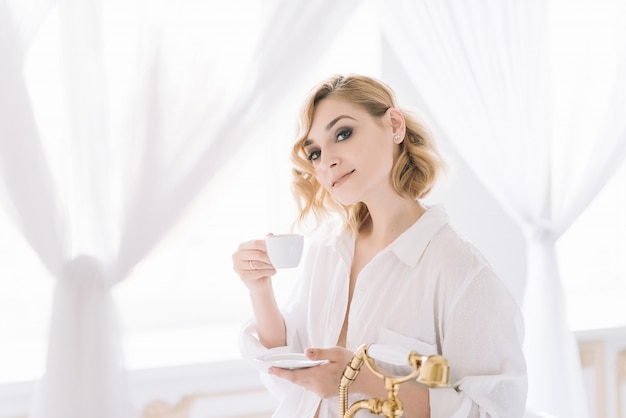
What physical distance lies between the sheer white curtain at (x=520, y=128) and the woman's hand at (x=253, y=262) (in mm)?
945

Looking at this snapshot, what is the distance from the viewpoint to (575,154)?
8.53 feet

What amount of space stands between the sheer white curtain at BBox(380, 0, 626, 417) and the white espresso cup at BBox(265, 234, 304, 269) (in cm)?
100

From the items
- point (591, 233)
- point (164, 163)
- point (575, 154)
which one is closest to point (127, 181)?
point (164, 163)

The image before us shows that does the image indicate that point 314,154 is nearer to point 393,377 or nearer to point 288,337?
point 288,337

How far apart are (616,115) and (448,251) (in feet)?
4.38

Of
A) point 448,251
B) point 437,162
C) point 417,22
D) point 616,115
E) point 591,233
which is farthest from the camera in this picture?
point 591,233

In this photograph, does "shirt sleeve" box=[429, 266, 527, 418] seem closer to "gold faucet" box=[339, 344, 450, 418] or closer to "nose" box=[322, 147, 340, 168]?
"gold faucet" box=[339, 344, 450, 418]

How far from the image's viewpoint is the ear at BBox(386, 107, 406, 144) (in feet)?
5.52

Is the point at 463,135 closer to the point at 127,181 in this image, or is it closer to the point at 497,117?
the point at 497,117

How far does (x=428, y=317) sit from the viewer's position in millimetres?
1574

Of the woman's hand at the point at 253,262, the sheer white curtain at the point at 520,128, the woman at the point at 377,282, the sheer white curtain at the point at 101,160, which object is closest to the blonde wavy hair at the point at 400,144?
the woman at the point at 377,282

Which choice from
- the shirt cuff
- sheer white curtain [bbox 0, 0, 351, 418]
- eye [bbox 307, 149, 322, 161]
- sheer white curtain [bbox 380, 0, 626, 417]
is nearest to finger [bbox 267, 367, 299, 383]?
the shirt cuff

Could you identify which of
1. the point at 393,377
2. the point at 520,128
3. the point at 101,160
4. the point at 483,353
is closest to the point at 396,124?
the point at 483,353

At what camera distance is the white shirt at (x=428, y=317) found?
1468 mm
